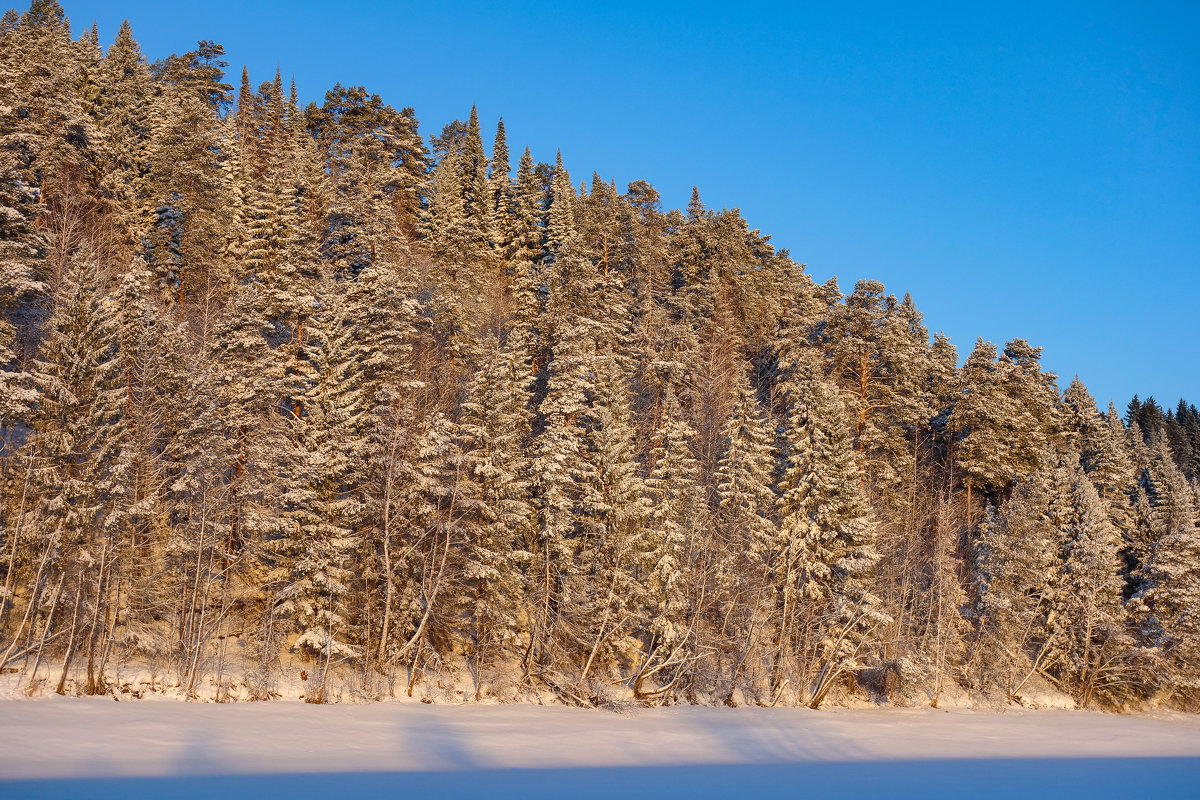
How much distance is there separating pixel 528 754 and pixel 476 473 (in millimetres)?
11939

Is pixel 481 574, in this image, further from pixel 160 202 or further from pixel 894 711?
pixel 160 202

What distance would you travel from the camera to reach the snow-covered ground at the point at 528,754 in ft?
52.1

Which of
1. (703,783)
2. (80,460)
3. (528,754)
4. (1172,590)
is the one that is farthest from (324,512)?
(1172,590)

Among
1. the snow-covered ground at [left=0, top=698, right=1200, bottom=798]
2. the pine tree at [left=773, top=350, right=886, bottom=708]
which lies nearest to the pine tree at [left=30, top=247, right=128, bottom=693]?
the snow-covered ground at [left=0, top=698, right=1200, bottom=798]

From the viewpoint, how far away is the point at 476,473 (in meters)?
29.7

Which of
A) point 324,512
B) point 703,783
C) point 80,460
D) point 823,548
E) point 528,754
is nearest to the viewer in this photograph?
point 703,783

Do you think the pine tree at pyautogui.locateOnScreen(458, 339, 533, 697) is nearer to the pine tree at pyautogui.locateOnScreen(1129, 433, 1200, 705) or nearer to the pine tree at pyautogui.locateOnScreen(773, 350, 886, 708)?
the pine tree at pyautogui.locateOnScreen(773, 350, 886, 708)

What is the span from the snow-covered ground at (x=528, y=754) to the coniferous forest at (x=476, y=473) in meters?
3.92

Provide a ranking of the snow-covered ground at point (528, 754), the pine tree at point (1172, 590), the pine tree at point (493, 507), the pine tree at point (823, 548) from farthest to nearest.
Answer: the pine tree at point (1172, 590) → the pine tree at point (823, 548) → the pine tree at point (493, 507) → the snow-covered ground at point (528, 754)

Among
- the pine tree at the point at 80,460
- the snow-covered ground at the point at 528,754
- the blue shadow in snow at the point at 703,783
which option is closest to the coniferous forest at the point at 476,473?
the pine tree at the point at 80,460

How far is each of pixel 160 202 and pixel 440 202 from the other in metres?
19.4

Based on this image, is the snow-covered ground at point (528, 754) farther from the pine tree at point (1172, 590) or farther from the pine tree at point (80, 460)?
the pine tree at point (1172, 590)

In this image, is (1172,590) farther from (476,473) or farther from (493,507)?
(476,473)

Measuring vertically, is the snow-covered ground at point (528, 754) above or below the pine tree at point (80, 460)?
below
